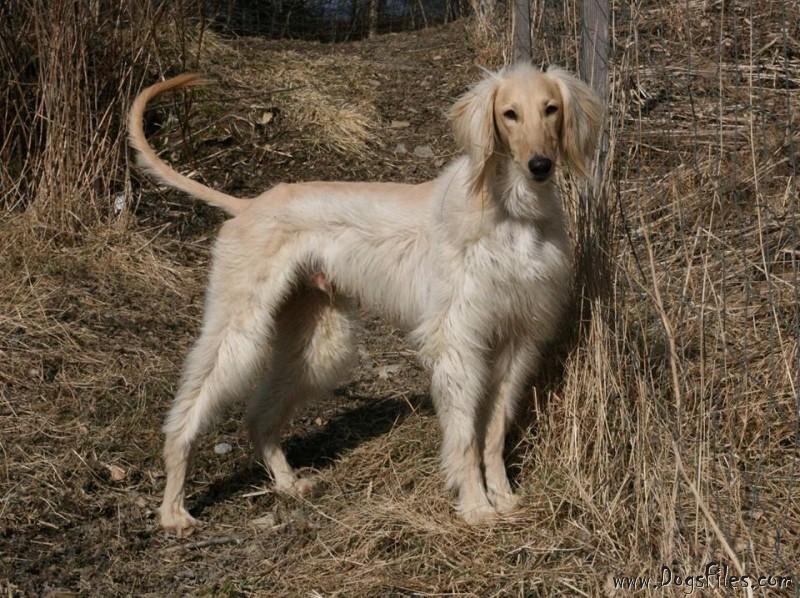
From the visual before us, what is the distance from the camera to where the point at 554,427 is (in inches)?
160

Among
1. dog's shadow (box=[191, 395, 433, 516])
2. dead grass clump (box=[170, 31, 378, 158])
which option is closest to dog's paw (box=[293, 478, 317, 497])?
dog's shadow (box=[191, 395, 433, 516])

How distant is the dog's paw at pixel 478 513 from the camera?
3.85 metres

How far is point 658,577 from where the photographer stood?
3.22 meters

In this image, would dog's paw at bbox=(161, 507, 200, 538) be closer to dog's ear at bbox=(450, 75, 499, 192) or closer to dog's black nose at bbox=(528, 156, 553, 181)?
dog's ear at bbox=(450, 75, 499, 192)

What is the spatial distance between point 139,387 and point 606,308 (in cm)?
236

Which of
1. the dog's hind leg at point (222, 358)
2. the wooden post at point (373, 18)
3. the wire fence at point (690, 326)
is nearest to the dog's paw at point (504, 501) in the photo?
the wire fence at point (690, 326)

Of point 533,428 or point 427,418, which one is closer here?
point 533,428

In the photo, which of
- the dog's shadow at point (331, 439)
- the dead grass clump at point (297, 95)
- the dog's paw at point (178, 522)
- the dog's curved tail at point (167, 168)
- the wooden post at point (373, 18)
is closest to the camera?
the dog's paw at point (178, 522)

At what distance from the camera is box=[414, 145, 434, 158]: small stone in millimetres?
7895

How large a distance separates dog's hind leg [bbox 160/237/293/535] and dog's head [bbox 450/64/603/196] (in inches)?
39.1

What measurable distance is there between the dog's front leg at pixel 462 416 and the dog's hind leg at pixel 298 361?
77cm

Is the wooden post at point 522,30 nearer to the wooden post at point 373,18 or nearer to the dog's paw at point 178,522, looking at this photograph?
the dog's paw at point 178,522

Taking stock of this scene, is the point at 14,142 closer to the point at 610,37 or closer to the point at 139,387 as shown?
the point at 139,387

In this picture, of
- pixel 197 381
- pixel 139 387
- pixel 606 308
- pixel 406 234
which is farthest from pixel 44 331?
pixel 606 308
